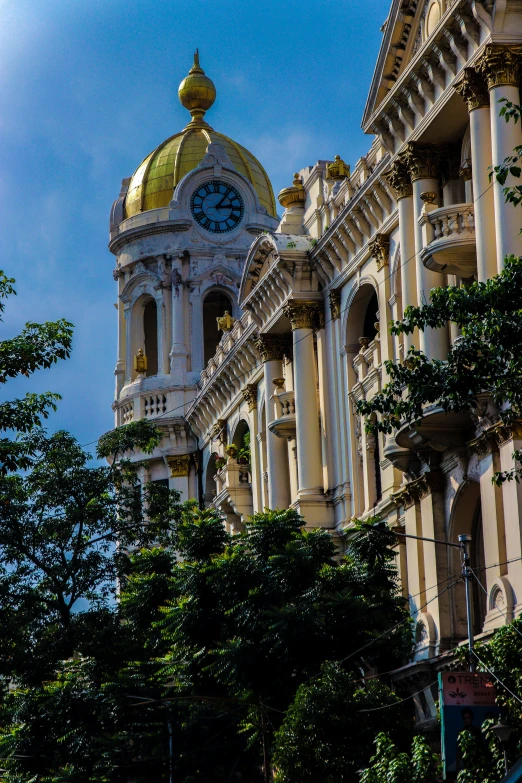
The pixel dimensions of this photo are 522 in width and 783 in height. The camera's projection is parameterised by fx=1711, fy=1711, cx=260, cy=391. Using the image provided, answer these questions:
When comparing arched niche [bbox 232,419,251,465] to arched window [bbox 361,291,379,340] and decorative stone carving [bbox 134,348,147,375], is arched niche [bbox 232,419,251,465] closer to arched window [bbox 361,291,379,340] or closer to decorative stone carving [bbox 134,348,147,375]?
decorative stone carving [bbox 134,348,147,375]

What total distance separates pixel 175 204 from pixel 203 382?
8.25 m

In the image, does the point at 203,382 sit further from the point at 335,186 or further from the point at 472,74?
the point at 472,74

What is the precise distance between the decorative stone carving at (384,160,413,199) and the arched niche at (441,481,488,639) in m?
6.70

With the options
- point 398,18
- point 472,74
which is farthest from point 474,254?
point 398,18

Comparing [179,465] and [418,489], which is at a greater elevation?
[179,465]

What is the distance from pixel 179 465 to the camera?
62.6 meters

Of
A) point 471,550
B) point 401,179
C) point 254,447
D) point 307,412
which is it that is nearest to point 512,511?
point 471,550

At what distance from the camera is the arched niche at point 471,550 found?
1314 inches

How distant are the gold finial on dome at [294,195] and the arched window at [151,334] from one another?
19.1 m

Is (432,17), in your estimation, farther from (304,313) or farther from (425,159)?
(304,313)

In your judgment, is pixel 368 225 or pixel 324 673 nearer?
pixel 324 673

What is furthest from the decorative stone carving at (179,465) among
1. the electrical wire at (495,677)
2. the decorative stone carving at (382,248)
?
the electrical wire at (495,677)

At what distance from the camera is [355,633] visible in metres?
32.3

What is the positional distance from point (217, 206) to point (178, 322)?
499cm
